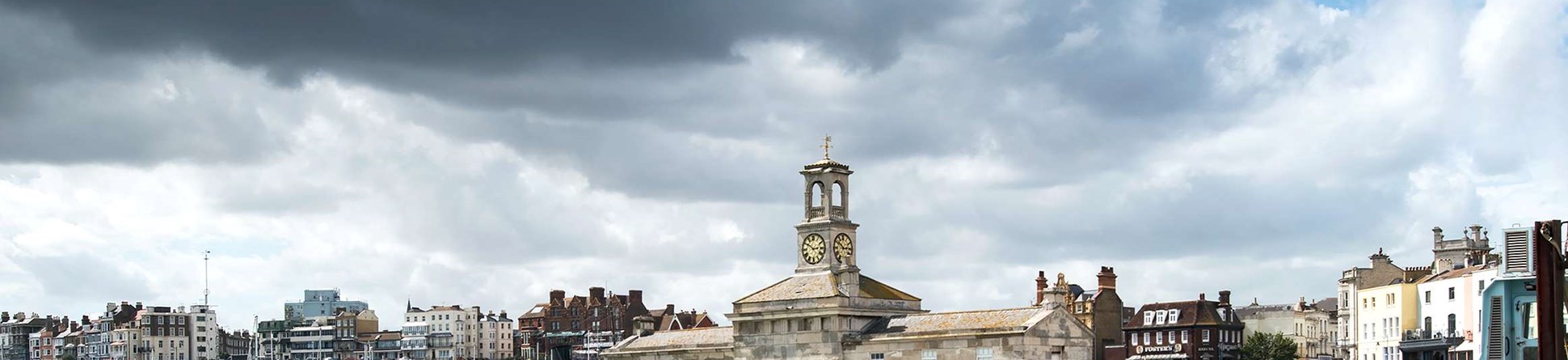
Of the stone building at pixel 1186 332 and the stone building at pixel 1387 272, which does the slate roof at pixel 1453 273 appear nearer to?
the stone building at pixel 1387 272

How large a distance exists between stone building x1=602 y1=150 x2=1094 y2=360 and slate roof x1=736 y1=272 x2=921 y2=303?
42 mm

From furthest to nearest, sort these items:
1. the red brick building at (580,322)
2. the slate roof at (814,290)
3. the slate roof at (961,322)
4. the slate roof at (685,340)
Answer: the red brick building at (580,322) → the slate roof at (685,340) → the slate roof at (814,290) → the slate roof at (961,322)

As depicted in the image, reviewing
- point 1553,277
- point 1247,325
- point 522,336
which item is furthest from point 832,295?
point 522,336

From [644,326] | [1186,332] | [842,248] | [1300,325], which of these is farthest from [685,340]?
[1300,325]

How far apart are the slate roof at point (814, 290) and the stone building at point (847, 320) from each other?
0.04 meters

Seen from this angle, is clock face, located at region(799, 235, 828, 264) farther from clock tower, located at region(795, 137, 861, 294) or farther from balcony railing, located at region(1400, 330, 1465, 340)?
balcony railing, located at region(1400, 330, 1465, 340)

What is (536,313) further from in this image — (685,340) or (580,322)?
(685,340)

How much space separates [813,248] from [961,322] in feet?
28.3

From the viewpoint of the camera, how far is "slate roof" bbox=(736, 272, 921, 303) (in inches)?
2980

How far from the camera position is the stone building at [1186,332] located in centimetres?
12156

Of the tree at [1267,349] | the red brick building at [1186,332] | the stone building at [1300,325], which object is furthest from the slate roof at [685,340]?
the stone building at [1300,325]

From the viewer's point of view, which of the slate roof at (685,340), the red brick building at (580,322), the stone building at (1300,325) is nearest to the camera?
the slate roof at (685,340)

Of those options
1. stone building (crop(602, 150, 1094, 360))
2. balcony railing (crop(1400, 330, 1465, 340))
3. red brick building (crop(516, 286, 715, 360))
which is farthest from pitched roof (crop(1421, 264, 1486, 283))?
red brick building (crop(516, 286, 715, 360))

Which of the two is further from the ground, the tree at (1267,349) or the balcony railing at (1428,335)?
the balcony railing at (1428,335)
